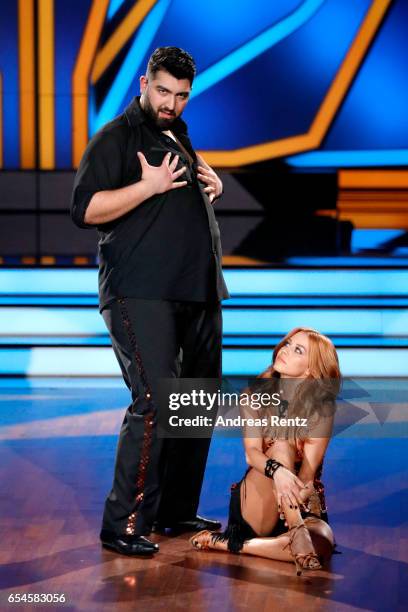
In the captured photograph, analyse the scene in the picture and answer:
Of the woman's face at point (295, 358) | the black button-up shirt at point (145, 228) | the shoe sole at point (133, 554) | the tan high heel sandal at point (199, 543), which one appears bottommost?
the shoe sole at point (133, 554)

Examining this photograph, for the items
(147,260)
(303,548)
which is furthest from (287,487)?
(147,260)

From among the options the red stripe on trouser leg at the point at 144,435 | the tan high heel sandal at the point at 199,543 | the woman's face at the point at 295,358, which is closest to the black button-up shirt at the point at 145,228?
the red stripe on trouser leg at the point at 144,435

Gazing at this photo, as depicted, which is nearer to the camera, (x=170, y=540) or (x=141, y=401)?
(x=141, y=401)

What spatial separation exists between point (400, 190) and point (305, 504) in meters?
7.03

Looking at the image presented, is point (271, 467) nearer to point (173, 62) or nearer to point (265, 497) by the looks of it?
point (265, 497)

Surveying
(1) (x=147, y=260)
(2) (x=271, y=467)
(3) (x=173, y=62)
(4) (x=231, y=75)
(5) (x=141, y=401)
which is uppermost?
(4) (x=231, y=75)

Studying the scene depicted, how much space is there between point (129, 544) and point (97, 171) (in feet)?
3.50

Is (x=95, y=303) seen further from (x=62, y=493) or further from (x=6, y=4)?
(x=6, y=4)

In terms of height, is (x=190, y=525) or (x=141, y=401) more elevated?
(x=141, y=401)

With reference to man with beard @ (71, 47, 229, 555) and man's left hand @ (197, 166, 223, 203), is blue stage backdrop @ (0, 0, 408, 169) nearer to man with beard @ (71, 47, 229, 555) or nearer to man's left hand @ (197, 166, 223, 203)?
man's left hand @ (197, 166, 223, 203)

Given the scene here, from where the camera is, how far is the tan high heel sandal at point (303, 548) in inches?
137

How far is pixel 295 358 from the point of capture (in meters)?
3.73

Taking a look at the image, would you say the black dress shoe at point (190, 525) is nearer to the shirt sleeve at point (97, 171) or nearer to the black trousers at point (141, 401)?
the black trousers at point (141, 401)

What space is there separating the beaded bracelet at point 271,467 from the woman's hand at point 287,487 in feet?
0.05
